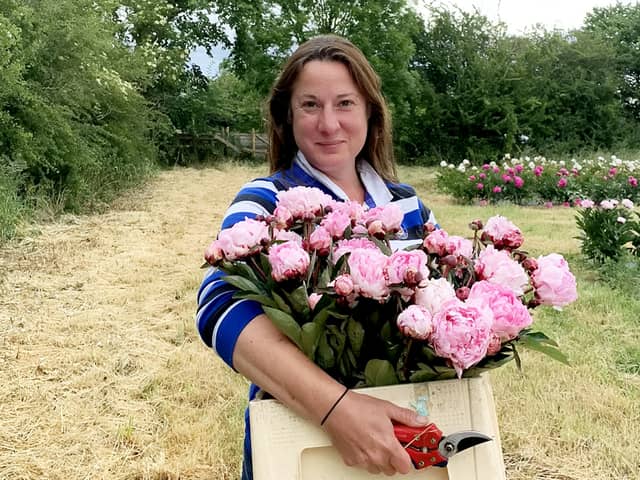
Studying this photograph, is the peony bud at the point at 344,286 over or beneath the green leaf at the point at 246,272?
over

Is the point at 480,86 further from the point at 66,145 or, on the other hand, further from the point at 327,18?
the point at 66,145

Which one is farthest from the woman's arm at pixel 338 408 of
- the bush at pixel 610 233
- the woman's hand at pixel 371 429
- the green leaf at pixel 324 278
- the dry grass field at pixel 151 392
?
the bush at pixel 610 233

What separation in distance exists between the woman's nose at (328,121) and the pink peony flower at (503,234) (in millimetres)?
464

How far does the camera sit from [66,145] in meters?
7.39

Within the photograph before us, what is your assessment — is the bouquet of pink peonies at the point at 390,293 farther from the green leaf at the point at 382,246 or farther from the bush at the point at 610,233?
the bush at the point at 610,233

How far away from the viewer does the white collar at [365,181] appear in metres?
1.40

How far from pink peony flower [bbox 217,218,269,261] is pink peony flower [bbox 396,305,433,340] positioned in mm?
262

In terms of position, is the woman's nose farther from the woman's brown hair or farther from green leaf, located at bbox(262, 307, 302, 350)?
green leaf, located at bbox(262, 307, 302, 350)

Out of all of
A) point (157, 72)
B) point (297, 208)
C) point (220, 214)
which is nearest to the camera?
point (297, 208)

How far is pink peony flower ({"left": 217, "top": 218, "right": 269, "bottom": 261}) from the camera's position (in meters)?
0.94

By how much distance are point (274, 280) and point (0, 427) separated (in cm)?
226

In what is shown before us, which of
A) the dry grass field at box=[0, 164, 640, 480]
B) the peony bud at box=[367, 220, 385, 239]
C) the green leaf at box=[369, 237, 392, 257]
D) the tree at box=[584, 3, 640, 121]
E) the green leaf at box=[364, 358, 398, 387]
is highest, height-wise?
the tree at box=[584, 3, 640, 121]

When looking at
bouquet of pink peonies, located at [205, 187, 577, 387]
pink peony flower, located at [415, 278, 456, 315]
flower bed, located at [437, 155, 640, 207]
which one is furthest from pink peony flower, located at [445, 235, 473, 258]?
flower bed, located at [437, 155, 640, 207]

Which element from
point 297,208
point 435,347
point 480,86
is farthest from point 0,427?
point 480,86
